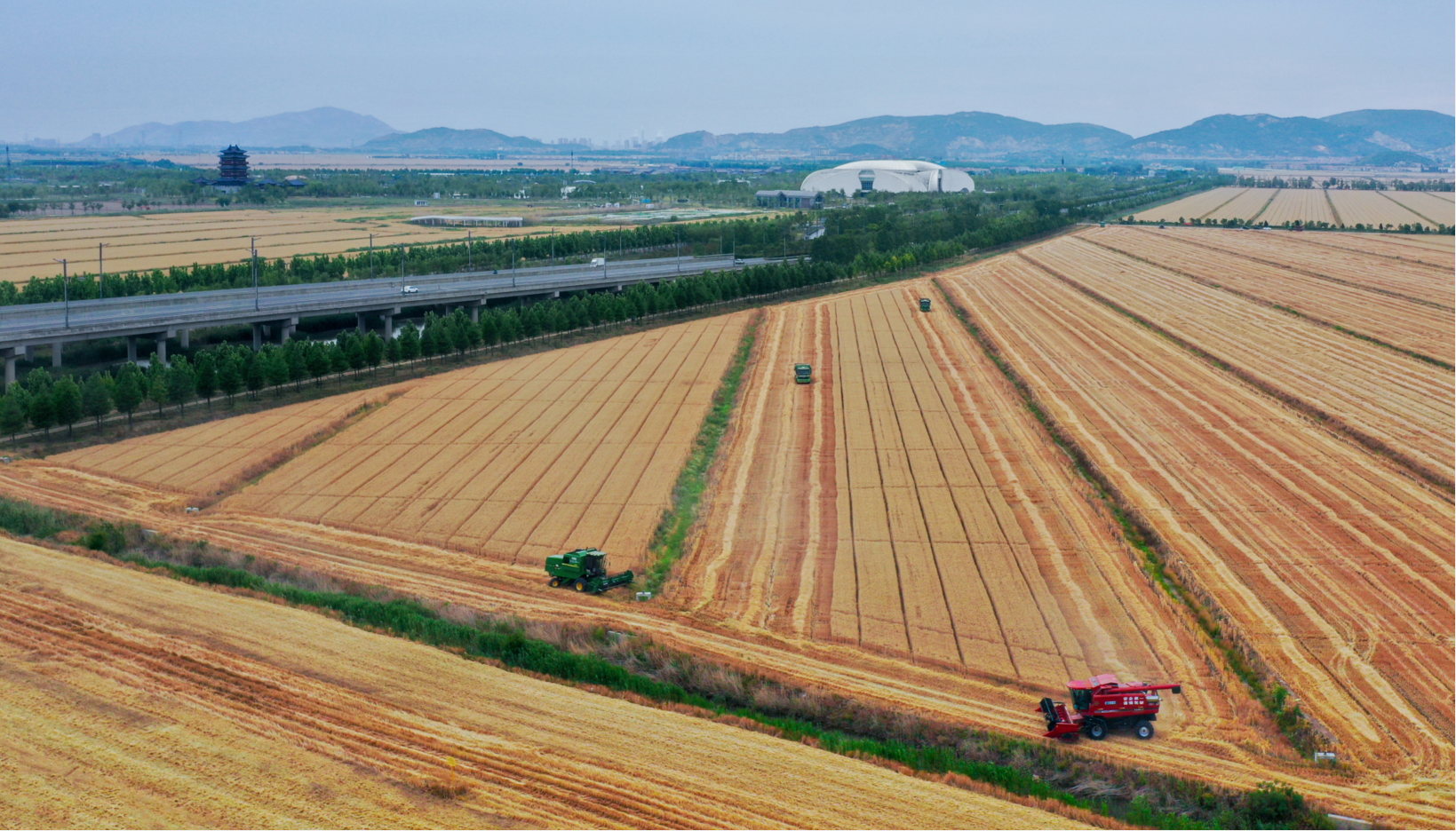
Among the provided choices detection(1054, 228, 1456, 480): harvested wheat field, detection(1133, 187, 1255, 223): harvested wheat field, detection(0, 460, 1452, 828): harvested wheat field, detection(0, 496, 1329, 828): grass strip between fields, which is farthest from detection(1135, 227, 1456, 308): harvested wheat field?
detection(0, 496, 1329, 828): grass strip between fields

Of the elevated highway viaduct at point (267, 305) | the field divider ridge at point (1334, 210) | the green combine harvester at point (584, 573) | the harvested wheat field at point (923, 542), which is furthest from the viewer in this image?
the field divider ridge at point (1334, 210)

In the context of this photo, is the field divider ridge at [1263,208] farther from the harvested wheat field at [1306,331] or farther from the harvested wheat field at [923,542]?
the harvested wheat field at [923,542]

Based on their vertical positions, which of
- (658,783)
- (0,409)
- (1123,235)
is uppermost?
(1123,235)

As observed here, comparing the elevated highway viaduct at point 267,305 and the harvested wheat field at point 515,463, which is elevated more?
the elevated highway viaduct at point 267,305

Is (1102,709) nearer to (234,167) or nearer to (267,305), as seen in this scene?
(267,305)

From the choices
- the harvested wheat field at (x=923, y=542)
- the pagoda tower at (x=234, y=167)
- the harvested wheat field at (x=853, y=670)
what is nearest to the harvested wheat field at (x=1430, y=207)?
the harvested wheat field at (x=923, y=542)

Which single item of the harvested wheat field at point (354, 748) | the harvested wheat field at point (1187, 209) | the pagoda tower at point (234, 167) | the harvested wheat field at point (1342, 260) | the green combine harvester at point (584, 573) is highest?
the pagoda tower at point (234, 167)

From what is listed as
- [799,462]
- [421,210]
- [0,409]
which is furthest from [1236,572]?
[421,210]

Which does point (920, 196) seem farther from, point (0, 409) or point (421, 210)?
point (0, 409)
